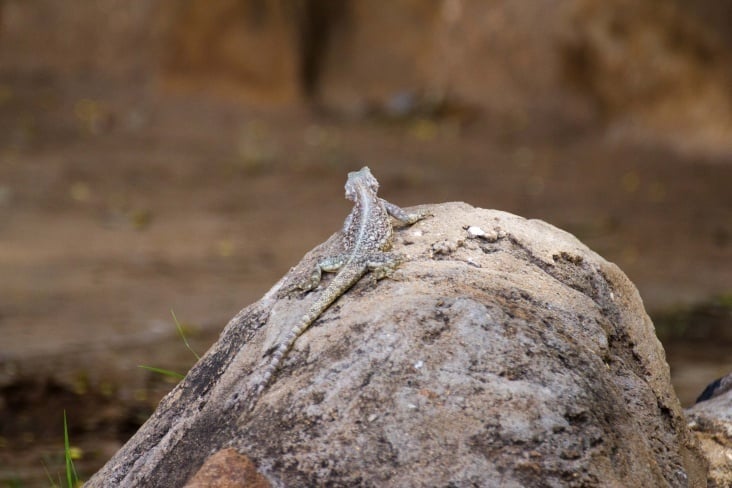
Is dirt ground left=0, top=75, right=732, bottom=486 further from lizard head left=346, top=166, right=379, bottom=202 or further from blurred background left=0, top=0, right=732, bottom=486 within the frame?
lizard head left=346, top=166, right=379, bottom=202

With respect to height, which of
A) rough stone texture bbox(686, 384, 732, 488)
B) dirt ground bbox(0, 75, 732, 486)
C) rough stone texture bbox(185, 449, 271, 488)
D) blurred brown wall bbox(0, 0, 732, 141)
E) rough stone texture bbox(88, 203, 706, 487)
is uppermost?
blurred brown wall bbox(0, 0, 732, 141)

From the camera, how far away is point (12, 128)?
41.6 feet

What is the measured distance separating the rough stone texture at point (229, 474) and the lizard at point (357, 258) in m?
0.22

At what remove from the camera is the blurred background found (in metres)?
6.75

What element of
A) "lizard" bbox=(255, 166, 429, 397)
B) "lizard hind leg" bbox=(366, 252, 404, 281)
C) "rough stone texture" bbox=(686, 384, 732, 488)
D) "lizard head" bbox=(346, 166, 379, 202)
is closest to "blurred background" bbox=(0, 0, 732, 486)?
"rough stone texture" bbox=(686, 384, 732, 488)

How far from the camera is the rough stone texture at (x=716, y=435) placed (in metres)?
3.32

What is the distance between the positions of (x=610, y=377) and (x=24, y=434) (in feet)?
12.0

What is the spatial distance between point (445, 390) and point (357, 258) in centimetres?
60

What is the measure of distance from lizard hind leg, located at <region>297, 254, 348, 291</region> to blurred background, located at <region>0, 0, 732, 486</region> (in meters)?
2.32

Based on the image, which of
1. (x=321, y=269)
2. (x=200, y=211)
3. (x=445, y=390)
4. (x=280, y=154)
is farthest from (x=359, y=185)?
(x=280, y=154)

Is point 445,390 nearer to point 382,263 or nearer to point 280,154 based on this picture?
point 382,263

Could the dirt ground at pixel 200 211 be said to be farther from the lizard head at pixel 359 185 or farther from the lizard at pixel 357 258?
the lizard at pixel 357 258

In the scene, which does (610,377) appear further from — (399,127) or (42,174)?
(399,127)

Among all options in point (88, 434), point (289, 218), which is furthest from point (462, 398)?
point (289, 218)
